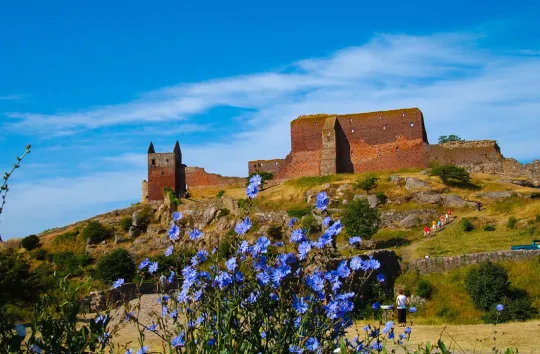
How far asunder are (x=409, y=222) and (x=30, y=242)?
23.0 metres

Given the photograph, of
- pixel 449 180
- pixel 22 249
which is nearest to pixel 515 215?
pixel 449 180

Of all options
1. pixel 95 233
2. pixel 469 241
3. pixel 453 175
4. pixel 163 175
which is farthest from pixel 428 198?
pixel 163 175

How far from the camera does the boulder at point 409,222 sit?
29.6 m

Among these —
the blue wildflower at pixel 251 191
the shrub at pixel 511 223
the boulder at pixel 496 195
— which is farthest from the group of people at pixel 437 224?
the blue wildflower at pixel 251 191

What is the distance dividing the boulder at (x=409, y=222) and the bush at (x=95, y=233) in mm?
18010

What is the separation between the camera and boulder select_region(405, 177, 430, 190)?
3304cm

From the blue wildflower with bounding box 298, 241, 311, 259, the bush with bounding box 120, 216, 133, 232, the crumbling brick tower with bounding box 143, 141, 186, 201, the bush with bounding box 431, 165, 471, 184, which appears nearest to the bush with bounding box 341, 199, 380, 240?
the bush with bounding box 431, 165, 471, 184

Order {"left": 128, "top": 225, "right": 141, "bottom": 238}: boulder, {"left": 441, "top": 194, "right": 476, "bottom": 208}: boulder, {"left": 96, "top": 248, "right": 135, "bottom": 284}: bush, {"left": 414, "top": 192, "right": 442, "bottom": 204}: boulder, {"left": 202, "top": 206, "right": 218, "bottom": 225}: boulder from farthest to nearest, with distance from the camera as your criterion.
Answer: {"left": 128, "top": 225, "right": 141, "bottom": 238}: boulder
{"left": 202, "top": 206, "right": 218, "bottom": 225}: boulder
{"left": 414, "top": 192, "right": 442, "bottom": 204}: boulder
{"left": 441, "top": 194, "right": 476, "bottom": 208}: boulder
{"left": 96, "top": 248, "right": 135, "bottom": 284}: bush

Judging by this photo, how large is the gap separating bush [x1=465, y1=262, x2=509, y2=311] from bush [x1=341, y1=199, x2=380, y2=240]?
9247 millimetres

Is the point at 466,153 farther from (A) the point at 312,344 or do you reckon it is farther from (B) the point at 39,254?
(A) the point at 312,344

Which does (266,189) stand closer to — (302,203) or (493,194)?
(302,203)

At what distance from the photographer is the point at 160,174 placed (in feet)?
150

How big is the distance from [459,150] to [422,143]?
255 cm

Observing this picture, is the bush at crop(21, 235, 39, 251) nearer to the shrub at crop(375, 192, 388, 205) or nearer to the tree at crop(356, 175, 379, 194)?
the tree at crop(356, 175, 379, 194)
